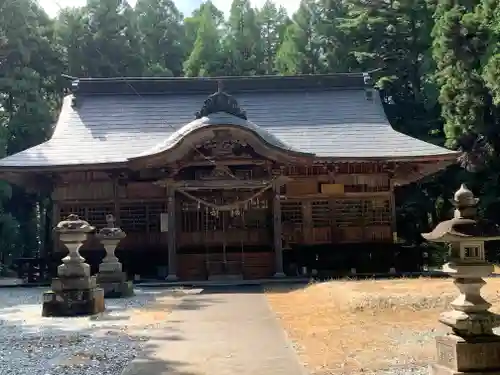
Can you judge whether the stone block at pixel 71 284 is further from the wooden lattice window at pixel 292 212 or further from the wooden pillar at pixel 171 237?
the wooden lattice window at pixel 292 212

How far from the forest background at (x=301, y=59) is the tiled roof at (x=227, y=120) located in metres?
3.18

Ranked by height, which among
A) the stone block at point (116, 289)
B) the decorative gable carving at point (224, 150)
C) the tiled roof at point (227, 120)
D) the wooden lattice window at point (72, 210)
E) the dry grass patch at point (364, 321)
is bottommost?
the dry grass patch at point (364, 321)

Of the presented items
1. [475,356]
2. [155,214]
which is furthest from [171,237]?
[475,356]

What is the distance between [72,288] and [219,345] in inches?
168

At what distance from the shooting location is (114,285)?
13.8 m

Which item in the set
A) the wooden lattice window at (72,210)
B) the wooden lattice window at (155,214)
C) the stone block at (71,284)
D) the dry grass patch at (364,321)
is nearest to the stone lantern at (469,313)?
the dry grass patch at (364,321)

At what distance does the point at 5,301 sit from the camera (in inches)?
538

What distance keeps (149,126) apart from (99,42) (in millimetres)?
16576

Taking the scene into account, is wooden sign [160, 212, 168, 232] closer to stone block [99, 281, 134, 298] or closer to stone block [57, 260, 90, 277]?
stone block [99, 281, 134, 298]

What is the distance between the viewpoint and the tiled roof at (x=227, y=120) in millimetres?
18453

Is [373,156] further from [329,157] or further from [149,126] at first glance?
[149,126]

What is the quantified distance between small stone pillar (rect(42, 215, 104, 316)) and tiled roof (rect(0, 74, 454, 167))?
640 cm

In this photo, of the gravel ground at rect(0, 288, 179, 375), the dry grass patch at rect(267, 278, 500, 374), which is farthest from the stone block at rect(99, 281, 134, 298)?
the dry grass patch at rect(267, 278, 500, 374)

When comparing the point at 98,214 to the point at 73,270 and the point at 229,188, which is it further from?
the point at 73,270
